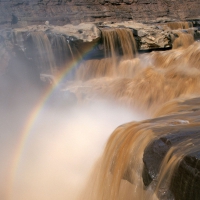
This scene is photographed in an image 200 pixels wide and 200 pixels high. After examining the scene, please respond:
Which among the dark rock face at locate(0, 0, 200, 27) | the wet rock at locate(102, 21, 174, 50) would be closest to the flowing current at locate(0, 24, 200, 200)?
the wet rock at locate(102, 21, 174, 50)

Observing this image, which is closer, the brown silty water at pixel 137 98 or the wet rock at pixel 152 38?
the brown silty water at pixel 137 98

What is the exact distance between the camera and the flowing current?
12.9 feet

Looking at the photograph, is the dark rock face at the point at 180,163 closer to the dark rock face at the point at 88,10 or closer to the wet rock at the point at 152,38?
the wet rock at the point at 152,38

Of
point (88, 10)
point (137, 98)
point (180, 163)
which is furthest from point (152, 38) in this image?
point (180, 163)

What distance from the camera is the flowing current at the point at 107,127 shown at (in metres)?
3.94

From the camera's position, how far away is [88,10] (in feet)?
54.5

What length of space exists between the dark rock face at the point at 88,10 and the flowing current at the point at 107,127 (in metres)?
4.61

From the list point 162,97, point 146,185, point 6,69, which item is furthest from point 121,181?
point 6,69

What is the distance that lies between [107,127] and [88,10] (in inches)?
420

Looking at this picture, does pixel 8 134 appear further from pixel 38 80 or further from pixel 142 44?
pixel 142 44

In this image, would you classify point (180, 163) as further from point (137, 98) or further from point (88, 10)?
point (88, 10)

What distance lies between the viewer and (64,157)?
6.40m

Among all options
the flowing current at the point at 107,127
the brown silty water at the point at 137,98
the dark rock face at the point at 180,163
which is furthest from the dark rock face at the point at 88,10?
the dark rock face at the point at 180,163

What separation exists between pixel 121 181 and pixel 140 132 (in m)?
0.63
